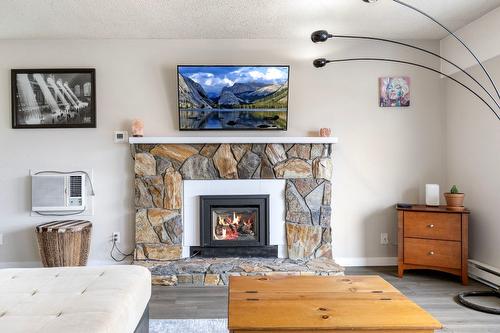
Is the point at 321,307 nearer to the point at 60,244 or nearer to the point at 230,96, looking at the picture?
the point at 230,96

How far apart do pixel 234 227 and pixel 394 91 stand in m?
2.28

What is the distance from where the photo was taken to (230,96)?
3506mm

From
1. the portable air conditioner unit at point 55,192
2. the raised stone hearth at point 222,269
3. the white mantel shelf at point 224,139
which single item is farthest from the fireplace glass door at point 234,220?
the portable air conditioner unit at point 55,192

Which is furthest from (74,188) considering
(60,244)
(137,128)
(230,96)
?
(230,96)

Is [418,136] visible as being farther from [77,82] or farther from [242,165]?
[77,82]

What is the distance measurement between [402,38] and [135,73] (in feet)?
9.55

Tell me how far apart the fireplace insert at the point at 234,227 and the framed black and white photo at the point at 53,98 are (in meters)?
1.57

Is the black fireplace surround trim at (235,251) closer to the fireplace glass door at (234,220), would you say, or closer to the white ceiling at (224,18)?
the fireplace glass door at (234,220)

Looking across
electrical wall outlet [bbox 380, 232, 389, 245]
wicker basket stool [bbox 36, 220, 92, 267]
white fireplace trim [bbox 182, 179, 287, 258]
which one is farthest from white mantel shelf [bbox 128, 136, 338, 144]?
electrical wall outlet [bbox 380, 232, 389, 245]

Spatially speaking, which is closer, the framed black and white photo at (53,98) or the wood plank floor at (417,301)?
the wood plank floor at (417,301)

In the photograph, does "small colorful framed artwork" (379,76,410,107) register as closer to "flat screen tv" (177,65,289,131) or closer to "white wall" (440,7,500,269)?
"white wall" (440,7,500,269)

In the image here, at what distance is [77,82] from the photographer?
355cm

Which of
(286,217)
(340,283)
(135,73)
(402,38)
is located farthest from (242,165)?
(402,38)

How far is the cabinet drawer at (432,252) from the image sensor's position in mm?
3102
